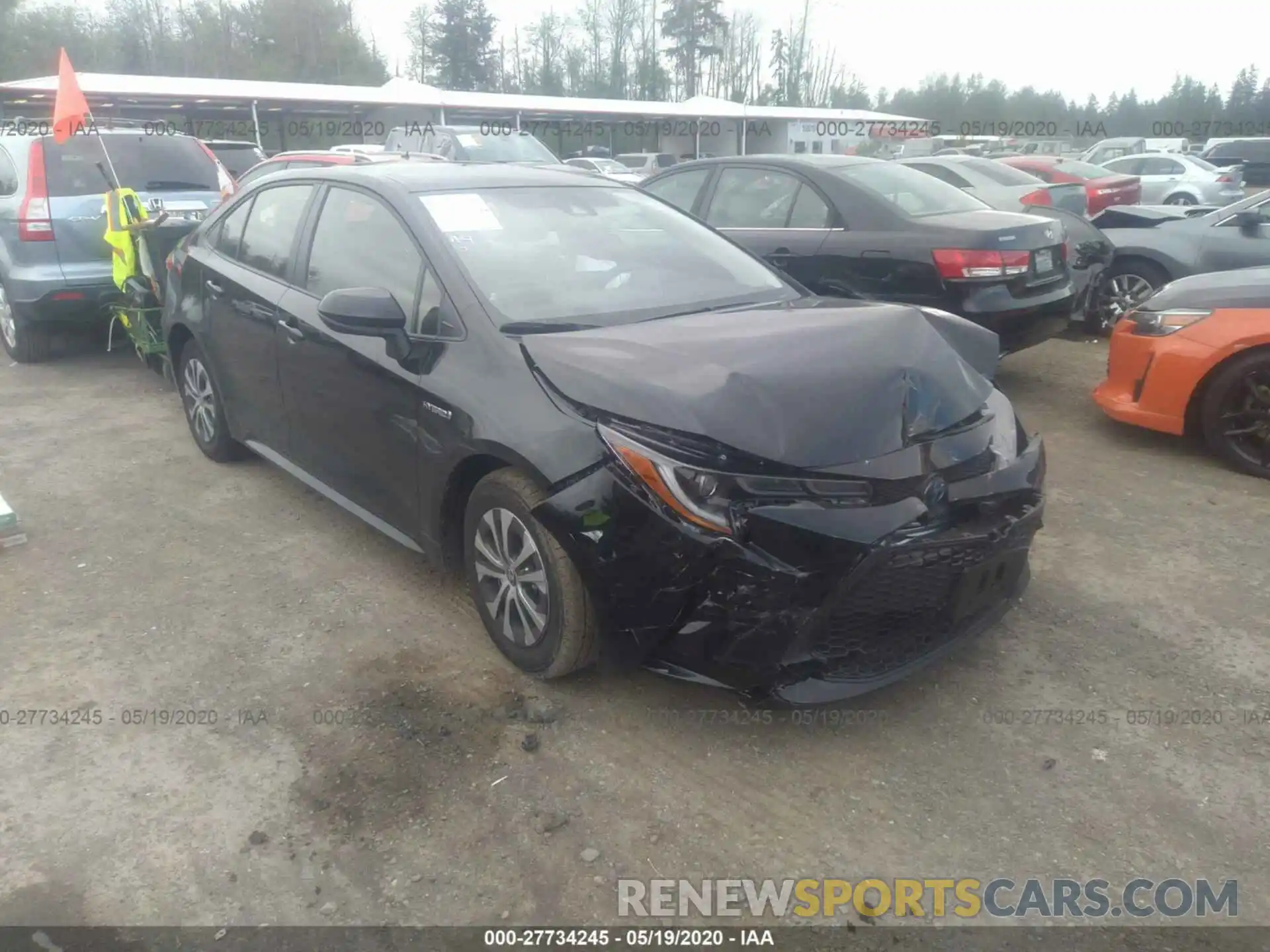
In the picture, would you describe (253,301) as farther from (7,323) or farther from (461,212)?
(7,323)

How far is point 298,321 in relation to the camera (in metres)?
3.96

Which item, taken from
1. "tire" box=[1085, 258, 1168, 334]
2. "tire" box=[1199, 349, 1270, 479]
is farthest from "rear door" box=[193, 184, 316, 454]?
"tire" box=[1085, 258, 1168, 334]

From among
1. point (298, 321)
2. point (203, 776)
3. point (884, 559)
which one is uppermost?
point (298, 321)

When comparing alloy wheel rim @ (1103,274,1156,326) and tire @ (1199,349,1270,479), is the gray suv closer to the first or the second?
tire @ (1199,349,1270,479)

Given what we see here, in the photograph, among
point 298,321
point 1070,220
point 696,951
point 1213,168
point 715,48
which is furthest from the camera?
point 715,48

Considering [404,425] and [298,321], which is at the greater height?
[298,321]

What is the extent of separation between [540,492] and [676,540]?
51cm

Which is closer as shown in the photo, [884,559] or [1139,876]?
[1139,876]

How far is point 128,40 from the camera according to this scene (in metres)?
53.6

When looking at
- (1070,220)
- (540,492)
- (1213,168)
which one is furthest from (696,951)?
(1213,168)

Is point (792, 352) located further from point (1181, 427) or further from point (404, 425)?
point (1181, 427)

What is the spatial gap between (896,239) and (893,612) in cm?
371

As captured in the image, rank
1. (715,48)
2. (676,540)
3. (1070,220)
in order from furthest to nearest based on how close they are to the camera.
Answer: (715,48), (1070,220), (676,540)
